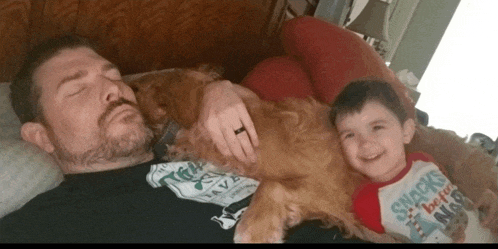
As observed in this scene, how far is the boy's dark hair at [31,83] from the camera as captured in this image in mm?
664

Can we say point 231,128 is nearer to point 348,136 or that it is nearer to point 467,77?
point 348,136

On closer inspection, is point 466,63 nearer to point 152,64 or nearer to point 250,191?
point 250,191

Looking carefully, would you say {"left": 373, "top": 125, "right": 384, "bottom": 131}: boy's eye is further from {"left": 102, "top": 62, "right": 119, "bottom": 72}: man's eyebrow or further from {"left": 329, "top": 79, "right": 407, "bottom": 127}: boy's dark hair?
{"left": 102, "top": 62, "right": 119, "bottom": 72}: man's eyebrow

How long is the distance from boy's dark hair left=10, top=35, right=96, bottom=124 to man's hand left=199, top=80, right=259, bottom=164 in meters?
0.32

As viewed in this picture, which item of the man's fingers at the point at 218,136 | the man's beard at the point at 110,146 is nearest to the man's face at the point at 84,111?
the man's beard at the point at 110,146

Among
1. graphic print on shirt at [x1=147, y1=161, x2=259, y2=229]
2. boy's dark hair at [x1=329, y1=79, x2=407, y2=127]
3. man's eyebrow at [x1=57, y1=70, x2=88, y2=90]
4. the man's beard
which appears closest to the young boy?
boy's dark hair at [x1=329, y1=79, x2=407, y2=127]

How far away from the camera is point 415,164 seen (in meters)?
0.51

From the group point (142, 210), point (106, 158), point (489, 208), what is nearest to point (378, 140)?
point (489, 208)

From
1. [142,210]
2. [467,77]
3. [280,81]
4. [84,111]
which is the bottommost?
[142,210]

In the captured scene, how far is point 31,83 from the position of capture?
67cm

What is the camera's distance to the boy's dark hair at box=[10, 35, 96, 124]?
0.66 m

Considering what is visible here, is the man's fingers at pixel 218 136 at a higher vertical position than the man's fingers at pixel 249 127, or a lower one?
lower

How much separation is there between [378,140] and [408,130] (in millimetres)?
67

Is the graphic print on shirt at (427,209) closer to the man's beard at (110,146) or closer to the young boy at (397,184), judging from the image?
the young boy at (397,184)
